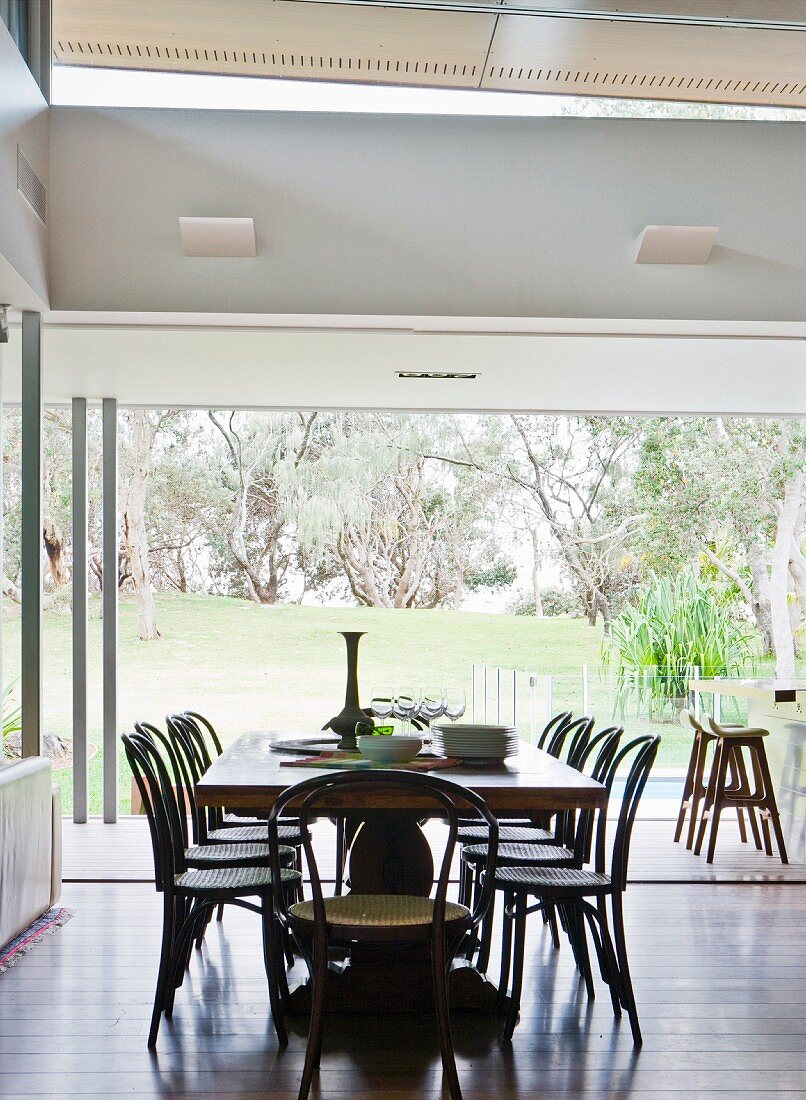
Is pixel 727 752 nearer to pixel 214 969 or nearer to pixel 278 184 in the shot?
pixel 214 969

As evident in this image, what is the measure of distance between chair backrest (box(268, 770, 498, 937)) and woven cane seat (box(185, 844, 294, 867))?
529mm

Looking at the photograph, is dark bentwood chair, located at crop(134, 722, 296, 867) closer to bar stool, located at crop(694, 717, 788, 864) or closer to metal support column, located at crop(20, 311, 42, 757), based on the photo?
metal support column, located at crop(20, 311, 42, 757)

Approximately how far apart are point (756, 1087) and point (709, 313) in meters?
3.35

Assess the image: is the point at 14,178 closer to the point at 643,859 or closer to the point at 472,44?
the point at 472,44

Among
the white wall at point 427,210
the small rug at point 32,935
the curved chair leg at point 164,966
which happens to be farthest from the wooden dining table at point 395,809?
the white wall at point 427,210

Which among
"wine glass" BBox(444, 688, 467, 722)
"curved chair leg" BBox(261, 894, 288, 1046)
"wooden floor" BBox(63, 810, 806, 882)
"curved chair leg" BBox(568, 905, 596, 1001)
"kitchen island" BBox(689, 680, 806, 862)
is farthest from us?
"kitchen island" BBox(689, 680, 806, 862)

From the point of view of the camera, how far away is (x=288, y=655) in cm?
1442

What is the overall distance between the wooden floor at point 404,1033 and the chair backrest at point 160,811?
0.45 metres

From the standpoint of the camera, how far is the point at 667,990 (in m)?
3.55

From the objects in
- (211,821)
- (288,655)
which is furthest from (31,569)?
(288,655)

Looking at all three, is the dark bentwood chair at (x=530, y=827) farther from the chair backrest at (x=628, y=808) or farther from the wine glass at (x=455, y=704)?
the chair backrest at (x=628, y=808)

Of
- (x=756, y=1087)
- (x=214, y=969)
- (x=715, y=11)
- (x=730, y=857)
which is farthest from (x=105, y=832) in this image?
(x=715, y=11)

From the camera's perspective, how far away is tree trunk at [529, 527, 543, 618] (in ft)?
47.2

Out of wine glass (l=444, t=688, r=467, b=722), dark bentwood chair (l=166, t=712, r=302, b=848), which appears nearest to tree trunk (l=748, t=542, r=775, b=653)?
dark bentwood chair (l=166, t=712, r=302, b=848)
